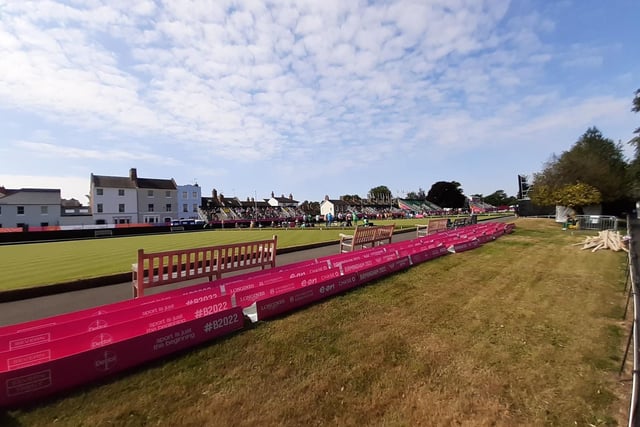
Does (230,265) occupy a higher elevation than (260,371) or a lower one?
higher

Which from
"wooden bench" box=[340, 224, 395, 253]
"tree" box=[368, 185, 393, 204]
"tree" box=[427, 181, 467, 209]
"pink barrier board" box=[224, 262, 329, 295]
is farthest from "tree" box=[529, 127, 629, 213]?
"tree" box=[368, 185, 393, 204]

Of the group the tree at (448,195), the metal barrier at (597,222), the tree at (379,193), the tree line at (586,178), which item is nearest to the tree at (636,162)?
the tree line at (586,178)

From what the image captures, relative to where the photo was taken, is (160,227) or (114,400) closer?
(114,400)

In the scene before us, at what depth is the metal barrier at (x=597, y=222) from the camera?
2105cm

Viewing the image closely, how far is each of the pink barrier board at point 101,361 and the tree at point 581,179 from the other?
1418 inches

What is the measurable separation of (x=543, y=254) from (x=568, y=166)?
33069 mm

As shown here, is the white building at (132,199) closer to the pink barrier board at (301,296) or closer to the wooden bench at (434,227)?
the wooden bench at (434,227)

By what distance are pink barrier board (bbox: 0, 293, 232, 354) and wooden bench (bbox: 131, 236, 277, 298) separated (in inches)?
44.1

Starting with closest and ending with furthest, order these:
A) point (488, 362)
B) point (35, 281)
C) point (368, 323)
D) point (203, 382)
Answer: point (203, 382) → point (488, 362) → point (368, 323) → point (35, 281)

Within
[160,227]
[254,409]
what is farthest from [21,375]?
[160,227]

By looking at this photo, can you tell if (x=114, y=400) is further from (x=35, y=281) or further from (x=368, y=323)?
(x=35, y=281)

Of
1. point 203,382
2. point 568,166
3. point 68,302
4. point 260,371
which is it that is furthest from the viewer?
point 568,166

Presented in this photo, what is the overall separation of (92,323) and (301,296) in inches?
121

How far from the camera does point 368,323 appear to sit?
15.5 ft
